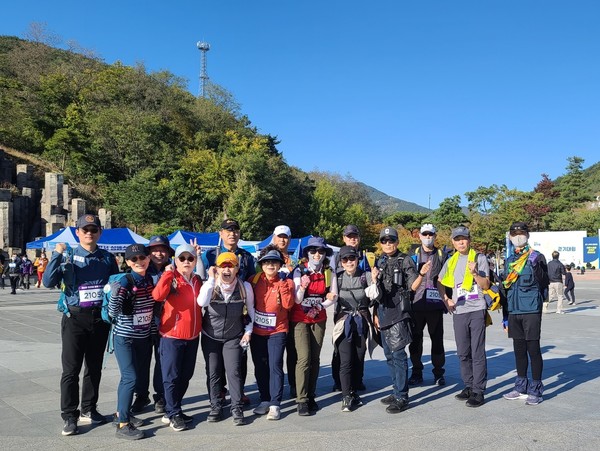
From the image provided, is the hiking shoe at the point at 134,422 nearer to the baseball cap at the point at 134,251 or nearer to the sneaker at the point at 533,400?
the baseball cap at the point at 134,251

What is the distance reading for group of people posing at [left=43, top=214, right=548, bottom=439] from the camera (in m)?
4.33

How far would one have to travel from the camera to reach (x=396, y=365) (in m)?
4.84

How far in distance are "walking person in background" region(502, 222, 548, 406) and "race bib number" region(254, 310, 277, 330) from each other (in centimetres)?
253

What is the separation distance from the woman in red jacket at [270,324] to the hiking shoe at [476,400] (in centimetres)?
189

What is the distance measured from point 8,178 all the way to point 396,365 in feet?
109

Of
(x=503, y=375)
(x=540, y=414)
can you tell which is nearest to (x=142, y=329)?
(x=540, y=414)

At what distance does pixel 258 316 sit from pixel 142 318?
3.48ft

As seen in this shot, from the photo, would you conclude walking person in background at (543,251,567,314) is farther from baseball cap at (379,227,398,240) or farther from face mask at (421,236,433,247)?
baseball cap at (379,227,398,240)

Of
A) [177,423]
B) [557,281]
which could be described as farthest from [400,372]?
[557,281]

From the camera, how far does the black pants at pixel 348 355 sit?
489 cm

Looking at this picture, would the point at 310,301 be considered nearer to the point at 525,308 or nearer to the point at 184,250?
the point at 184,250

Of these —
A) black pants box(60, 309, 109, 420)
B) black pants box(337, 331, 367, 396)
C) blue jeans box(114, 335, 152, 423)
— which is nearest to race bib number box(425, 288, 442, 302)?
black pants box(337, 331, 367, 396)

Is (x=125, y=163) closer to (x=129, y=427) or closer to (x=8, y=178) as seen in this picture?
(x=8, y=178)

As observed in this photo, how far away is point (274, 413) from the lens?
4.61m
